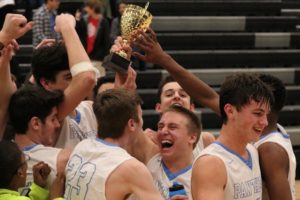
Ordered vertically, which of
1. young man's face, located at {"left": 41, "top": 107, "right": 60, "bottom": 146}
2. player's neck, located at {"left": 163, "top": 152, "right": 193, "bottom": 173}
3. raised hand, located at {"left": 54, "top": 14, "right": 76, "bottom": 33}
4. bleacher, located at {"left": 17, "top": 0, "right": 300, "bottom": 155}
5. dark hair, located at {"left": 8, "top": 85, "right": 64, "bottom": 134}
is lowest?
bleacher, located at {"left": 17, "top": 0, "right": 300, "bottom": 155}

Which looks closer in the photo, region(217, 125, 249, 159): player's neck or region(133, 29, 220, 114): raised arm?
region(217, 125, 249, 159): player's neck

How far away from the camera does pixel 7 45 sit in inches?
122

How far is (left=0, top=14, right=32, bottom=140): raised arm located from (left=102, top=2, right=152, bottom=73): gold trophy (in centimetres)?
49

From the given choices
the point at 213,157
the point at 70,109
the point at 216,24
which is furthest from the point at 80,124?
the point at 216,24

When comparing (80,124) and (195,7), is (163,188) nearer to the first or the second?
(80,124)

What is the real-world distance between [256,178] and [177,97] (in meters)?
1.16

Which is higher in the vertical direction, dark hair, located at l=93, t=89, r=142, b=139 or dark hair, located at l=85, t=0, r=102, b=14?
dark hair, located at l=93, t=89, r=142, b=139

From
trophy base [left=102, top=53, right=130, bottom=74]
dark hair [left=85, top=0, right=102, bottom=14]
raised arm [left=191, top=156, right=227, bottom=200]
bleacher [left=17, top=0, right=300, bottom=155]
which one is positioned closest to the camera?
raised arm [left=191, top=156, right=227, bottom=200]

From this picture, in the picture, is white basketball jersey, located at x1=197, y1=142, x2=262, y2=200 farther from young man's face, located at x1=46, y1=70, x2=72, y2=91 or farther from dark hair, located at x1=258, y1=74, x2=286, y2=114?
young man's face, located at x1=46, y1=70, x2=72, y2=91

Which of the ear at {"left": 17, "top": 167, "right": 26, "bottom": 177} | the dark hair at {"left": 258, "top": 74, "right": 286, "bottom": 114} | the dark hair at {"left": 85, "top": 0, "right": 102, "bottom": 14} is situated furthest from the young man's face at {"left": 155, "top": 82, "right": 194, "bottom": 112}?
the dark hair at {"left": 85, "top": 0, "right": 102, "bottom": 14}

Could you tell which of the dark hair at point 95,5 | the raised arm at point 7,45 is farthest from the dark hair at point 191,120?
the dark hair at point 95,5

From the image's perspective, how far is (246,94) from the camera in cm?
282

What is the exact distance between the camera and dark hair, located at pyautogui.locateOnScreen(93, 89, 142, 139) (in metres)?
2.80

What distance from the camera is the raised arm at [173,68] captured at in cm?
330
